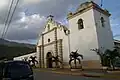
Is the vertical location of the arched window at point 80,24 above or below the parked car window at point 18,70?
above

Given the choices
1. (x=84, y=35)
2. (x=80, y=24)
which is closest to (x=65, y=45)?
(x=80, y=24)

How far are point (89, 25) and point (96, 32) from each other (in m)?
1.75

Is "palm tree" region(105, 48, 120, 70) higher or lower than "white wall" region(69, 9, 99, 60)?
lower

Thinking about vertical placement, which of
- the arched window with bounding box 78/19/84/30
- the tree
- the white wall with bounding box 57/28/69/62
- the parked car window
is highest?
the arched window with bounding box 78/19/84/30

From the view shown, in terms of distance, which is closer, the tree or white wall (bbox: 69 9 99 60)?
the tree

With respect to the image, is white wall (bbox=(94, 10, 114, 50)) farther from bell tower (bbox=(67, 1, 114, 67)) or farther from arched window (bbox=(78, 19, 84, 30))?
arched window (bbox=(78, 19, 84, 30))

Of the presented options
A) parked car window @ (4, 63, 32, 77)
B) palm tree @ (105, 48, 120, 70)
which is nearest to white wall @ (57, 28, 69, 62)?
palm tree @ (105, 48, 120, 70)

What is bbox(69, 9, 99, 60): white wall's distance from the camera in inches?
1098

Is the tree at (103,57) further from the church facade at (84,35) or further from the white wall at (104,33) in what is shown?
the white wall at (104,33)

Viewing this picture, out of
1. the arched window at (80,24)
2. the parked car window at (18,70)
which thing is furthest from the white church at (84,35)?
the parked car window at (18,70)

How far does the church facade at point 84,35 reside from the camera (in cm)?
2802

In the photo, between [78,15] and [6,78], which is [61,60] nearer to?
[78,15]

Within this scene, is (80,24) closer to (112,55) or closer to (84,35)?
(84,35)

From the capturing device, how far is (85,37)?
2927 cm
